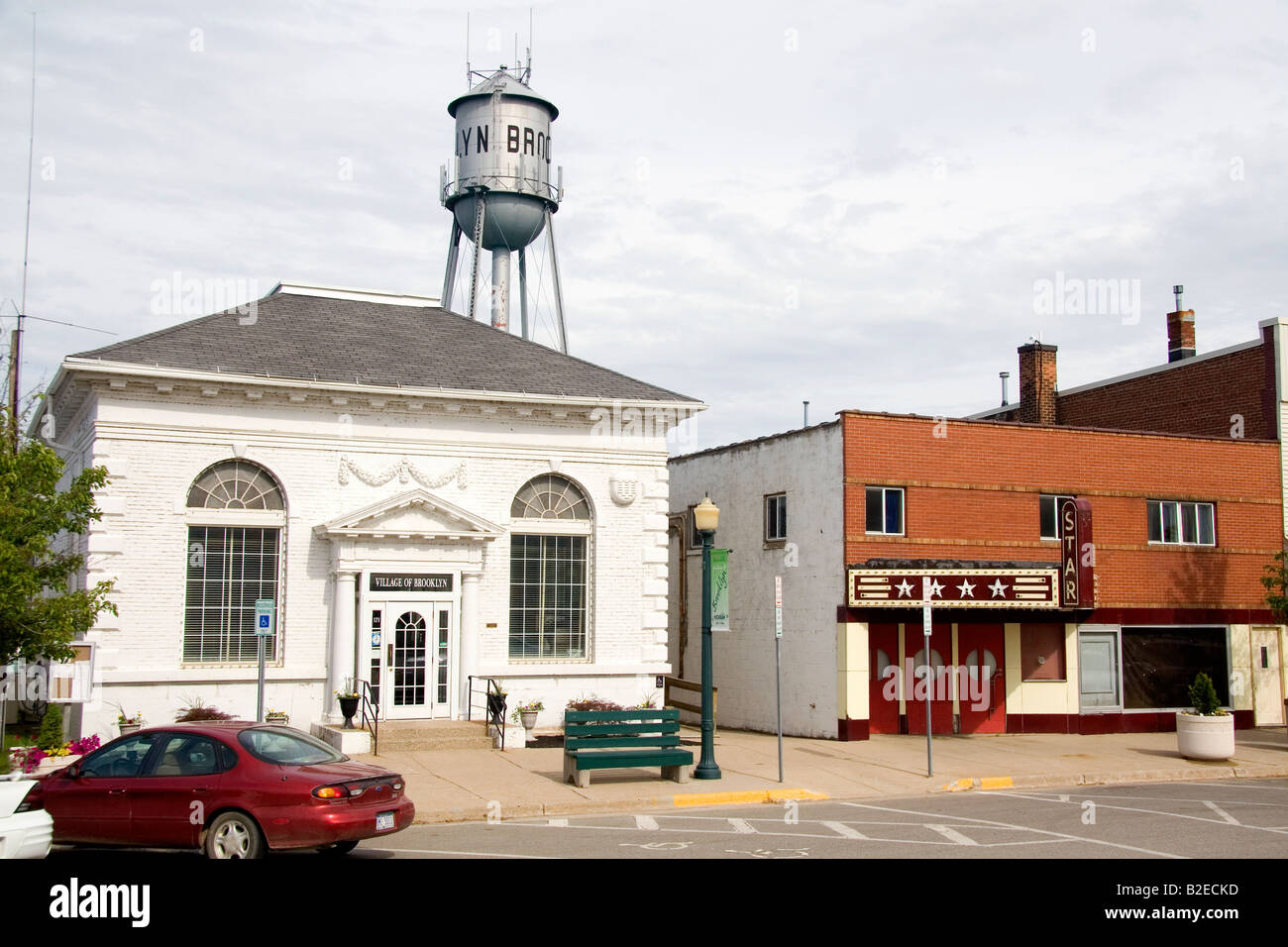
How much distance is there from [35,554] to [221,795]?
7921 millimetres

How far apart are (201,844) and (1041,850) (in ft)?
28.8

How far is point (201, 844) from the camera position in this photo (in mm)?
11875

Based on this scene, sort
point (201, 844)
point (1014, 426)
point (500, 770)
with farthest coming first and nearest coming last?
point (1014, 426)
point (500, 770)
point (201, 844)

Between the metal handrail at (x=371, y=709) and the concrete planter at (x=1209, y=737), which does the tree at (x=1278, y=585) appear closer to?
the concrete planter at (x=1209, y=737)

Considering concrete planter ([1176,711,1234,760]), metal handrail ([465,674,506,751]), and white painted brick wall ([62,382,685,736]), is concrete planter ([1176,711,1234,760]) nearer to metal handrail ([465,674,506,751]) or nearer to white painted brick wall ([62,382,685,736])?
white painted brick wall ([62,382,685,736])

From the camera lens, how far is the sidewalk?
55.5 ft

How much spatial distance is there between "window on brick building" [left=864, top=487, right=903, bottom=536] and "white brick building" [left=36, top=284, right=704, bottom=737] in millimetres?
4404

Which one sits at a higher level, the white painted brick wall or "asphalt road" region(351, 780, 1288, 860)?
the white painted brick wall

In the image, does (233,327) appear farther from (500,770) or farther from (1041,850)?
(1041,850)

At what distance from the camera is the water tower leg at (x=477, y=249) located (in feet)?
131

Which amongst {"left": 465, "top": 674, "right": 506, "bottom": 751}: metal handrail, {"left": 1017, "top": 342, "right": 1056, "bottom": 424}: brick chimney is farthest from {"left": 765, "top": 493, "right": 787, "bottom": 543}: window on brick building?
{"left": 1017, "top": 342, "right": 1056, "bottom": 424}: brick chimney

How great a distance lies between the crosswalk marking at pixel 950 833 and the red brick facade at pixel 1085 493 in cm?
1051

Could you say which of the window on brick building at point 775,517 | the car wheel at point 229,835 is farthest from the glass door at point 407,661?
the car wheel at point 229,835
